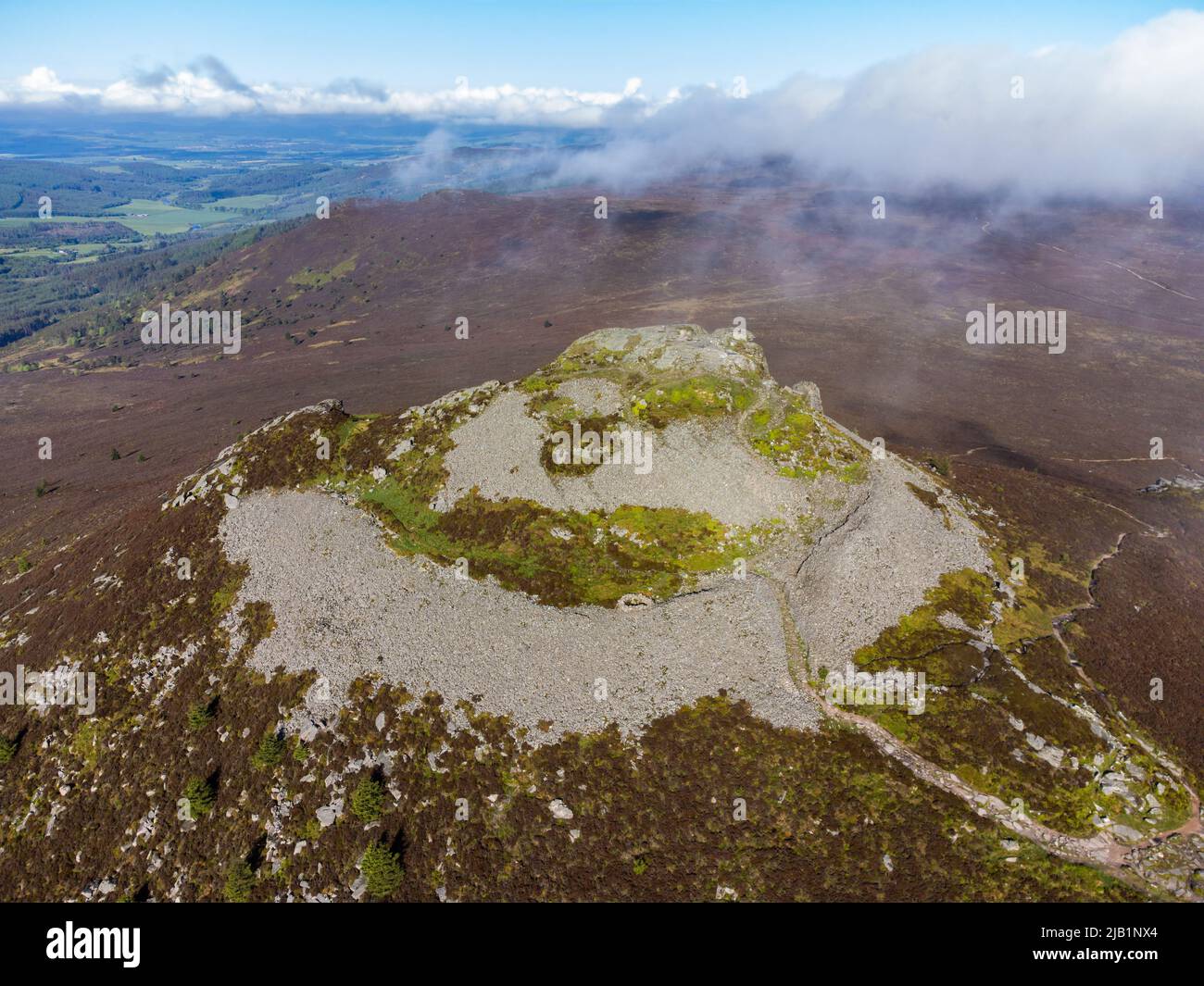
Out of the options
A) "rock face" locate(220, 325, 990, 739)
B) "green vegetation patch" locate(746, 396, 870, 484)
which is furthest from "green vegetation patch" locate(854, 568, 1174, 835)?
"green vegetation patch" locate(746, 396, 870, 484)

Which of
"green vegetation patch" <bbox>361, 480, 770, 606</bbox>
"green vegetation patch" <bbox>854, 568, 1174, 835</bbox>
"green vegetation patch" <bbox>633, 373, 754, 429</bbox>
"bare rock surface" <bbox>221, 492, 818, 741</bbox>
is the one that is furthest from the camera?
"green vegetation patch" <bbox>633, 373, 754, 429</bbox>

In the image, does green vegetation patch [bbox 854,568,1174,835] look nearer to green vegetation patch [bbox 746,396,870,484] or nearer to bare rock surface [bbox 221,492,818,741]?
bare rock surface [bbox 221,492,818,741]

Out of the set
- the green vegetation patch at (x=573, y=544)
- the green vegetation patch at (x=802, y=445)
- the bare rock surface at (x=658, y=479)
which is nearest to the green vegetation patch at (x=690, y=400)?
the bare rock surface at (x=658, y=479)

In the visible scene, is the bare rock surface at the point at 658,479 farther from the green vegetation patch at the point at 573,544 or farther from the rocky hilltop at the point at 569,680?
the green vegetation patch at the point at 573,544

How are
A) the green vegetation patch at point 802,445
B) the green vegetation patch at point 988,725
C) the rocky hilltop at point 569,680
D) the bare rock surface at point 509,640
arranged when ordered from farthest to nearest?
the green vegetation patch at point 802,445
the bare rock surface at point 509,640
the green vegetation patch at point 988,725
the rocky hilltop at point 569,680

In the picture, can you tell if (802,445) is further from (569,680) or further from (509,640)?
(509,640)
